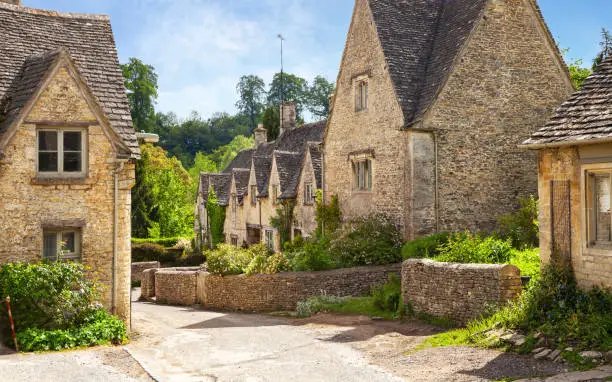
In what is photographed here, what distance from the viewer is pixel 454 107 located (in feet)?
73.7

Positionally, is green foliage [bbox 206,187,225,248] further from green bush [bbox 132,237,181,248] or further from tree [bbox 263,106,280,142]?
tree [bbox 263,106,280,142]

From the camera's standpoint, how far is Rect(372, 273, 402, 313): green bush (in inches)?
712

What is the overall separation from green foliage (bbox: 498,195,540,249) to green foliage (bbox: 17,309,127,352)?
1183 cm

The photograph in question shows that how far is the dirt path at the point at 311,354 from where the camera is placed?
435 inches

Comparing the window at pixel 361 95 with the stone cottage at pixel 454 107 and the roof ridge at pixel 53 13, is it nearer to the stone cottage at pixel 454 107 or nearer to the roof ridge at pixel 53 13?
the stone cottage at pixel 454 107

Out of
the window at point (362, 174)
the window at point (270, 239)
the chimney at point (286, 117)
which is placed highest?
the chimney at point (286, 117)

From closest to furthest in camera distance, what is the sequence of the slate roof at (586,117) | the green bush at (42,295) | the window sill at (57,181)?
1. the slate roof at (586,117)
2. the green bush at (42,295)
3. the window sill at (57,181)

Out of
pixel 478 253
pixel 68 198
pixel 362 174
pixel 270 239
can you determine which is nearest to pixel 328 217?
pixel 362 174

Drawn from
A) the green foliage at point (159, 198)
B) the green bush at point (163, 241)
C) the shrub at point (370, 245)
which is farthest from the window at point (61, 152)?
the green foliage at point (159, 198)

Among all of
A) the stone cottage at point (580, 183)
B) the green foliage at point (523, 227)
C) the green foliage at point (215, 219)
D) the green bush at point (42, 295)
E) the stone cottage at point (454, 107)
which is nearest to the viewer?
the stone cottage at point (580, 183)

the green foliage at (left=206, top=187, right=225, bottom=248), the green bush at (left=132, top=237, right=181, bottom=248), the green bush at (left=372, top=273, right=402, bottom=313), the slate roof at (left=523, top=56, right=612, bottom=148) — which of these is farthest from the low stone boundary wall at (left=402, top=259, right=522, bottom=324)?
the green bush at (left=132, top=237, right=181, bottom=248)

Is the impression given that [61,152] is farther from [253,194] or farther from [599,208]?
[253,194]

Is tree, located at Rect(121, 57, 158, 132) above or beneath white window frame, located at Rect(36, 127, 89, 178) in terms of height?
above

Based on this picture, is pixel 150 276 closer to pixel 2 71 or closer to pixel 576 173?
pixel 2 71
